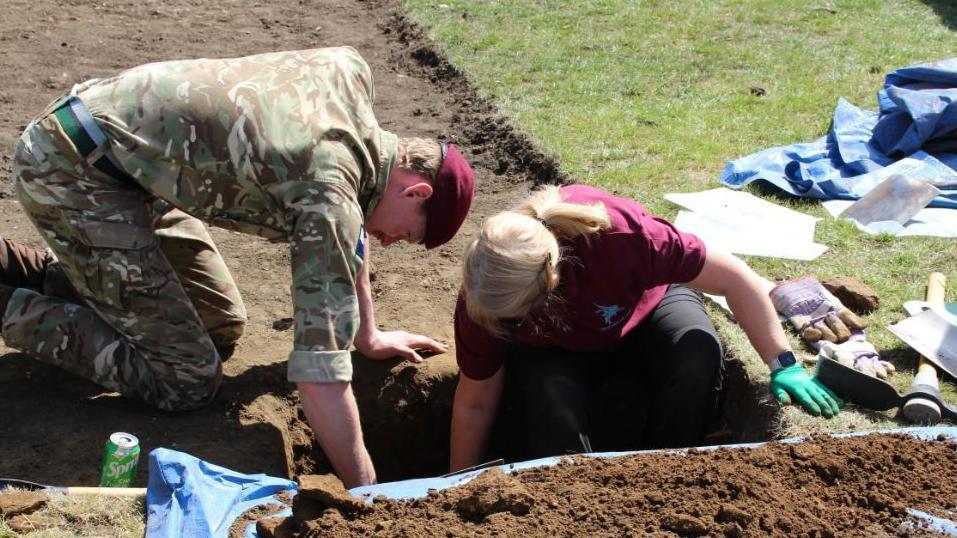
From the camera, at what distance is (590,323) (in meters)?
3.37

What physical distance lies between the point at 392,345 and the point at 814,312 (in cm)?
175

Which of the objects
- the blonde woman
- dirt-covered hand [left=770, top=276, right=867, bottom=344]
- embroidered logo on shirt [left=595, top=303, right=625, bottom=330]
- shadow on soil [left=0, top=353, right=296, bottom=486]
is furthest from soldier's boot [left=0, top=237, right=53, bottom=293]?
dirt-covered hand [left=770, top=276, right=867, bottom=344]

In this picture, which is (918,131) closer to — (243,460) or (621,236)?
(621,236)

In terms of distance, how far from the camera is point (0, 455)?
10.7 ft

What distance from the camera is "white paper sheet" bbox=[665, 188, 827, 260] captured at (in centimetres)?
479

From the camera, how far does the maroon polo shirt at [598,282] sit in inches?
125

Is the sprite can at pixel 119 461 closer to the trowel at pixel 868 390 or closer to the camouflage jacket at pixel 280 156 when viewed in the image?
the camouflage jacket at pixel 280 156

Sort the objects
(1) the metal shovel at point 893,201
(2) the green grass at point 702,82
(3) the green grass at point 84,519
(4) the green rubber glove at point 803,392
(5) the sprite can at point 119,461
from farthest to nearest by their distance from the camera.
A: (1) the metal shovel at point 893,201 < (2) the green grass at point 702,82 < (4) the green rubber glove at point 803,392 < (5) the sprite can at point 119,461 < (3) the green grass at point 84,519

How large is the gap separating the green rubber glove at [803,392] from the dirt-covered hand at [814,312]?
0.49 metres

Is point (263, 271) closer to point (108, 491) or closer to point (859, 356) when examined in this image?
point (108, 491)

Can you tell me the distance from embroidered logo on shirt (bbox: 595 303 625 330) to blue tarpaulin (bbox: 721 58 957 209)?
2.40 m

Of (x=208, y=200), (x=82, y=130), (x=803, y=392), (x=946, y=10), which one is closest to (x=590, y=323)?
(x=803, y=392)

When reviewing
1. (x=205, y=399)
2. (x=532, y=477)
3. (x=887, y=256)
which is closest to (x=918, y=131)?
(x=887, y=256)

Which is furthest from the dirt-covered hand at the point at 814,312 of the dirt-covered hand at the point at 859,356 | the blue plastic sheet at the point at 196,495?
the blue plastic sheet at the point at 196,495
